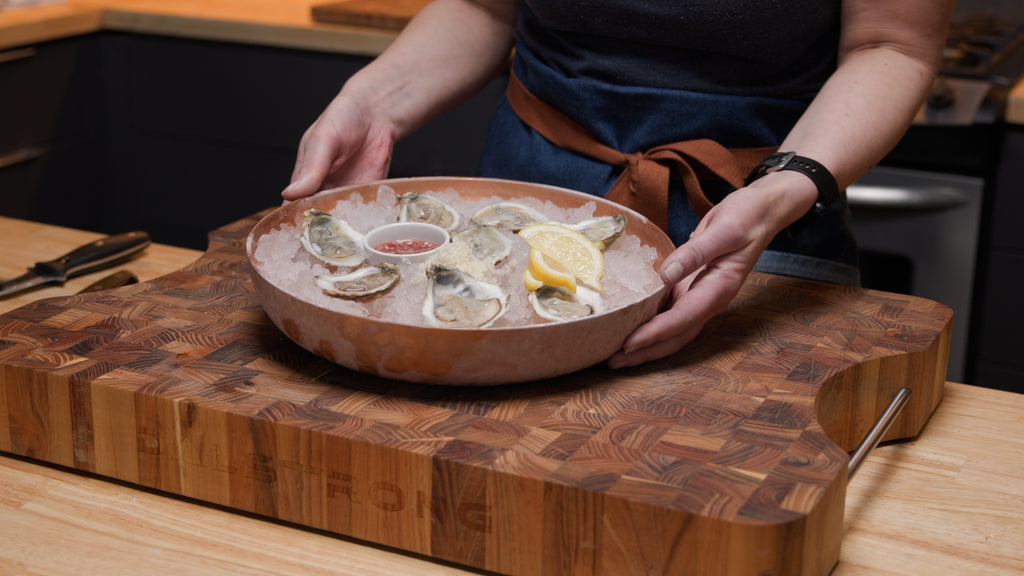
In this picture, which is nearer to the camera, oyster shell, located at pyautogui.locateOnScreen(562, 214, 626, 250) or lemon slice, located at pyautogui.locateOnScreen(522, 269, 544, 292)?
lemon slice, located at pyautogui.locateOnScreen(522, 269, 544, 292)

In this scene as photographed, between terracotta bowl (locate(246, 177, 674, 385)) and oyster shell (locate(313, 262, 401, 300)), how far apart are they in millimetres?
62

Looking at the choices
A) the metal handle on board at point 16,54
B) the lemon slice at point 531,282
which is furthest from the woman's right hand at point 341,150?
the metal handle on board at point 16,54

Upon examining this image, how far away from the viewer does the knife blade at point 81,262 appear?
1272 mm

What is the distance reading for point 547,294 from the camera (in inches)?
38.8

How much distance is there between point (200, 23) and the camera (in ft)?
8.81

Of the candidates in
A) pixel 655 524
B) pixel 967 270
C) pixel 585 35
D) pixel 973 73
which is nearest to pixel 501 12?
pixel 585 35

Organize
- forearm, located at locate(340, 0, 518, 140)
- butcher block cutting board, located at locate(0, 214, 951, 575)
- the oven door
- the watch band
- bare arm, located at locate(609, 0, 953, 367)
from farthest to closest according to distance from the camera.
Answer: the oven door → forearm, located at locate(340, 0, 518, 140) → the watch band → bare arm, located at locate(609, 0, 953, 367) → butcher block cutting board, located at locate(0, 214, 951, 575)

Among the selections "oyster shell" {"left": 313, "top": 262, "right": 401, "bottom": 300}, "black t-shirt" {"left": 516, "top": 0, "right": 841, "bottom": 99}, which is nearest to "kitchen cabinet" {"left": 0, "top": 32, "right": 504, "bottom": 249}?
"black t-shirt" {"left": 516, "top": 0, "right": 841, "bottom": 99}

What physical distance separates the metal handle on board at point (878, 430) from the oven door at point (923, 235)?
132 centimetres

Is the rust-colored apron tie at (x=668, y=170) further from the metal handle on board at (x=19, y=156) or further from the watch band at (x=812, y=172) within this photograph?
the metal handle on board at (x=19, y=156)

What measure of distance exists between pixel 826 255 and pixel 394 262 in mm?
606

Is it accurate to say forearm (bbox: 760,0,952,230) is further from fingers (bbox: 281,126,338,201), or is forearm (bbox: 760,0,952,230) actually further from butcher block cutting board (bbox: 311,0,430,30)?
butcher block cutting board (bbox: 311,0,430,30)

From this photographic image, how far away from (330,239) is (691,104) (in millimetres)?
490

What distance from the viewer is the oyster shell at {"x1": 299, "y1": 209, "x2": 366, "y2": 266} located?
1105 mm
